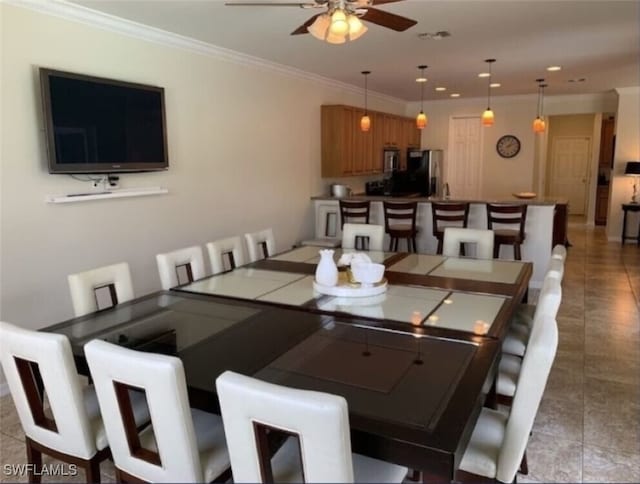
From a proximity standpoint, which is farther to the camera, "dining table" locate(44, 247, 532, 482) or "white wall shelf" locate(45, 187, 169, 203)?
"white wall shelf" locate(45, 187, 169, 203)

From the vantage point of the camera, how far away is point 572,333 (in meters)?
4.13

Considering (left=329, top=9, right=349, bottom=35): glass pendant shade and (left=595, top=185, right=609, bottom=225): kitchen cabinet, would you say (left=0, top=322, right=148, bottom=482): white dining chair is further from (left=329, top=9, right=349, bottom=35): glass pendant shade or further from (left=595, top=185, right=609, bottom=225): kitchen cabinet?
(left=595, top=185, right=609, bottom=225): kitchen cabinet

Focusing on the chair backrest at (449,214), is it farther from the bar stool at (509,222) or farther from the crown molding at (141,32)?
the crown molding at (141,32)

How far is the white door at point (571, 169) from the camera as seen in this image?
11.2 meters

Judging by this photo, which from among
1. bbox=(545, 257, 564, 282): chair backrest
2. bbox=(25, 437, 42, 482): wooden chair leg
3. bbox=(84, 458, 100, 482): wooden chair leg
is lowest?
bbox=(25, 437, 42, 482): wooden chair leg

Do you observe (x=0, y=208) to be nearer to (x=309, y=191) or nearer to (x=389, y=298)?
(x=389, y=298)

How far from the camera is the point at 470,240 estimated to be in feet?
12.8

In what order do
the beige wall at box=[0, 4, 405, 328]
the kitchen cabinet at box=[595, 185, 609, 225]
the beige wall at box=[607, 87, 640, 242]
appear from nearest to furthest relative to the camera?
the beige wall at box=[0, 4, 405, 328] → the beige wall at box=[607, 87, 640, 242] → the kitchen cabinet at box=[595, 185, 609, 225]

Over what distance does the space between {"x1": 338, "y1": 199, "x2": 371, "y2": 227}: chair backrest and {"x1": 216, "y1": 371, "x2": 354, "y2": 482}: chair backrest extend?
484 centimetres

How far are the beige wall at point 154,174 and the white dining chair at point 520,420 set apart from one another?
302 cm

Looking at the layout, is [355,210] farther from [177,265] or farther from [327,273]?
[327,273]

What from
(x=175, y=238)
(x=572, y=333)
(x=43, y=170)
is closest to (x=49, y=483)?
(x=43, y=170)

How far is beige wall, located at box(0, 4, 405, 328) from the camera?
318cm

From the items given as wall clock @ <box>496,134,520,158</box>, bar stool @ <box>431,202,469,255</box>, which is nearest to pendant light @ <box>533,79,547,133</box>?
wall clock @ <box>496,134,520,158</box>
